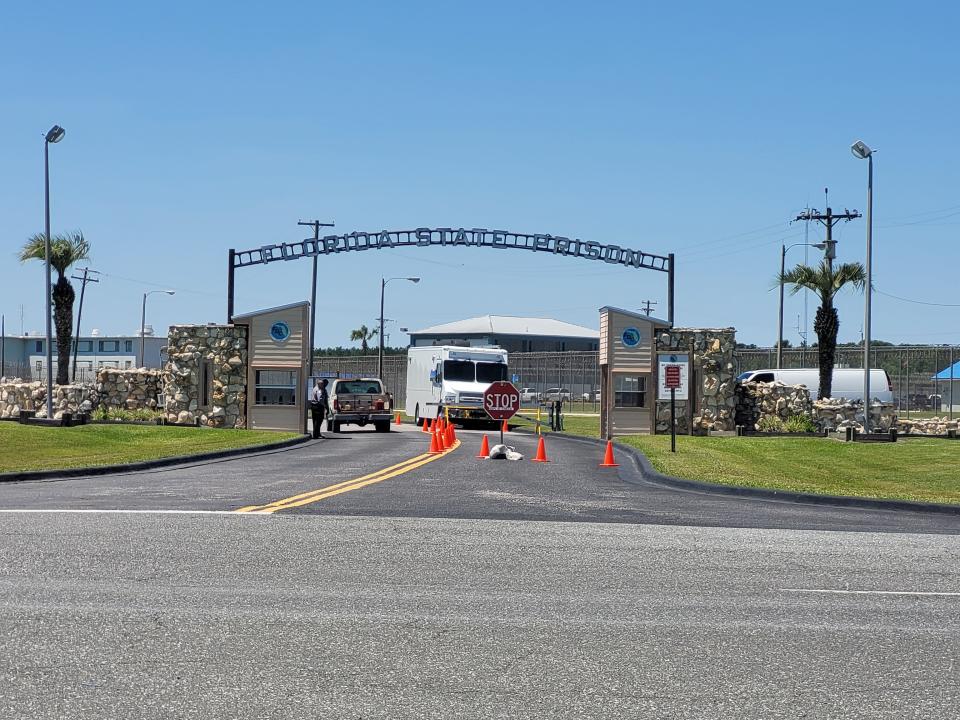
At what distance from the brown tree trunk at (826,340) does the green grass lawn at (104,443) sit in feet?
66.6

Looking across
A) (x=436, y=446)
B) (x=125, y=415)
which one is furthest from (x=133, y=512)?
(x=125, y=415)

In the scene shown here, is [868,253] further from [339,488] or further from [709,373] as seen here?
[339,488]

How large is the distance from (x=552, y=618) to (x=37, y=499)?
1017cm

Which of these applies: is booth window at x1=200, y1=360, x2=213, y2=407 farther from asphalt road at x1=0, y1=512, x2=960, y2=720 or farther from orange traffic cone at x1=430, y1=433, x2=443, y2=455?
asphalt road at x1=0, y1=512, x2=960, y2=720

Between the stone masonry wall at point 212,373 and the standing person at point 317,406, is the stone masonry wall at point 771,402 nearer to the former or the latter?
the standing person at point 317,406

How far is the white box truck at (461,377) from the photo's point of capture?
46.3 metres

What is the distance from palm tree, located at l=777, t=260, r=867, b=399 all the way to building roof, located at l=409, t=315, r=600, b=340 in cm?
7945

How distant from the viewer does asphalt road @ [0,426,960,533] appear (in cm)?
1508

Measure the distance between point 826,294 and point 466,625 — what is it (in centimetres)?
4196

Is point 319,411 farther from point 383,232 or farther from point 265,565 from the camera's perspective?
point 265,565

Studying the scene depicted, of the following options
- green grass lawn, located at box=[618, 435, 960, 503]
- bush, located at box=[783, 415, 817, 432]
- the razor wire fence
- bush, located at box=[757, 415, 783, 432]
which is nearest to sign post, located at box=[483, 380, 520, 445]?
green grass lawn, located at box=[618, 435, 960, 503]

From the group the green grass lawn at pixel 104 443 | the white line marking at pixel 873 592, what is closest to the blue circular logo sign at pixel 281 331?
the green grass lawn at pixel 104 443

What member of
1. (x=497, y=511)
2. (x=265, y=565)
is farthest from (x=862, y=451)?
(x=265, y=565)

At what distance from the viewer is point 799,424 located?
39906 millimetres
